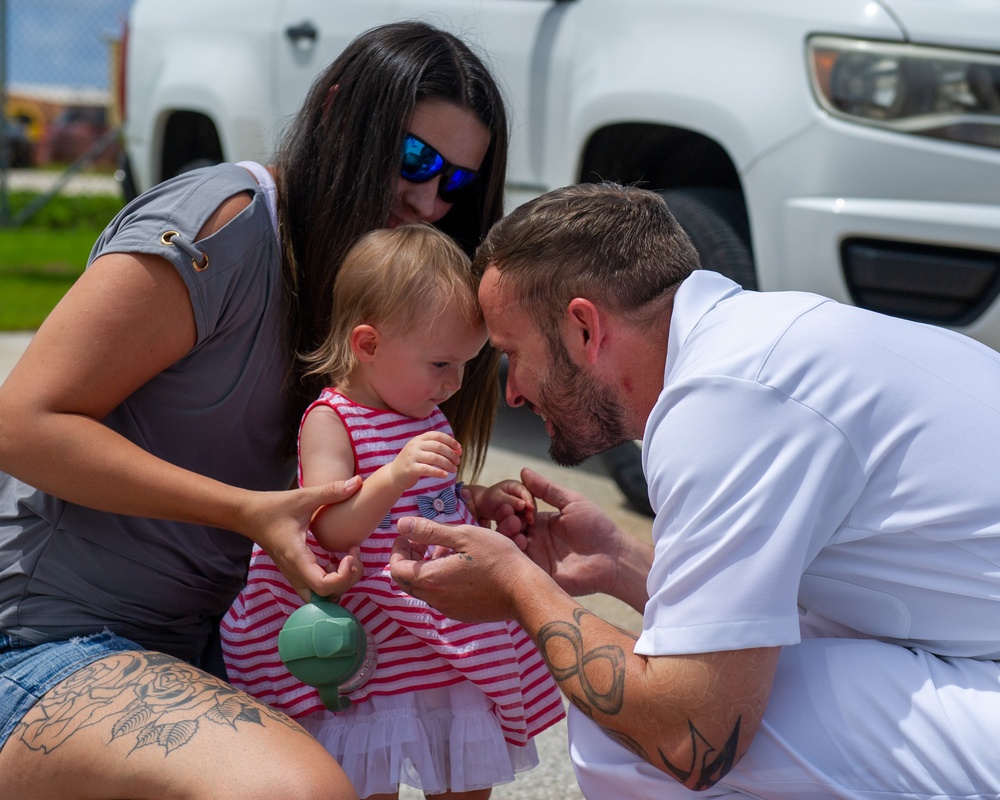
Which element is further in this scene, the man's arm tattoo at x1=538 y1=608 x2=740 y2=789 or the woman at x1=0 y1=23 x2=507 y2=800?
the woman at x1=0 y1=23 x2=507 y2=800

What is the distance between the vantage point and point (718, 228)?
373 centimetres

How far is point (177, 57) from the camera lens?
5.33 m

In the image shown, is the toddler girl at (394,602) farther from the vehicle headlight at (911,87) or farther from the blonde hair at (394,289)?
the vehicle headlight at (911,87)

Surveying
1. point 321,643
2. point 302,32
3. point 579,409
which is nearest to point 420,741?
point 321,643

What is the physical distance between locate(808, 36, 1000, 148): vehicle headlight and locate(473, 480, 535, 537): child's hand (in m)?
1.74

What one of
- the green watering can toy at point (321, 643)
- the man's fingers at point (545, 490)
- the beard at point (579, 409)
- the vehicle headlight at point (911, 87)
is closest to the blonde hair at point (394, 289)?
the beard at point (579, 409)

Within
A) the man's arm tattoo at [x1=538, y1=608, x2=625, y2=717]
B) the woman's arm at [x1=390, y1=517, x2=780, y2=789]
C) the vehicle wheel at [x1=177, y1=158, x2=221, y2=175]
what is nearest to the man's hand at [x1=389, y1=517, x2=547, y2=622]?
the woman's arm at [x1=390, y1=517, x2=780, y2=789]

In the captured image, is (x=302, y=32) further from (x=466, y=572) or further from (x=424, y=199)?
(x=466, y=572)

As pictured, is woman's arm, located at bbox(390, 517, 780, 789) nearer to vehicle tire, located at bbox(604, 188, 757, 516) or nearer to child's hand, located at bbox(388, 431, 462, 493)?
child's hand, located at bbox(388, 431, 462, 493)

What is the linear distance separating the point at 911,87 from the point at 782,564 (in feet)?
7.34

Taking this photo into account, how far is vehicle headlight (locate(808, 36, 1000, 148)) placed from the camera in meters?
3.31

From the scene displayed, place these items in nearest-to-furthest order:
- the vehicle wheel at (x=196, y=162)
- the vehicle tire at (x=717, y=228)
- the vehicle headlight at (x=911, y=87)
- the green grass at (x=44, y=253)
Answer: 1. the vehicle headlight at (x=911, y=87)
2. the vehicle tire at (x=717, y=228)
3. the vehicle wheel at (x=196, y=162)
4. the green grass at (x=44, y=253)

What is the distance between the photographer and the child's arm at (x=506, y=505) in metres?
2.38

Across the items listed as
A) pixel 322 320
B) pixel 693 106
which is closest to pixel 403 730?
pixel 322 320
